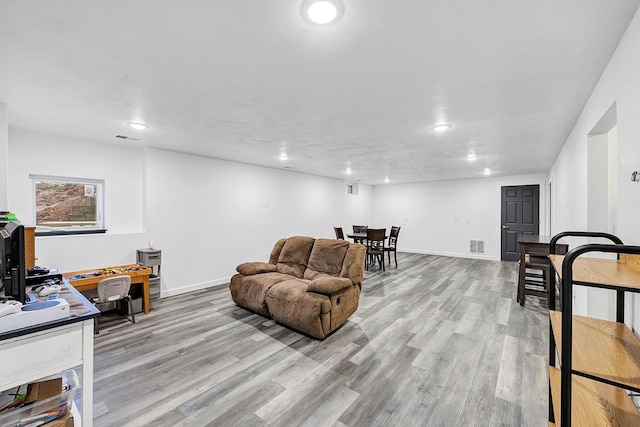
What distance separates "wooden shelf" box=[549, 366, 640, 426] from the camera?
990mm

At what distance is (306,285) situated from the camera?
3.31 m

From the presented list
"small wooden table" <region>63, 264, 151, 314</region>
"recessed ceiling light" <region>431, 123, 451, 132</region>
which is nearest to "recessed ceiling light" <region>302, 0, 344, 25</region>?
"recessed ceiling light" <region>431, 123, 451, 132</region>

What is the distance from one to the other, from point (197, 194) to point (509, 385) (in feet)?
16.0

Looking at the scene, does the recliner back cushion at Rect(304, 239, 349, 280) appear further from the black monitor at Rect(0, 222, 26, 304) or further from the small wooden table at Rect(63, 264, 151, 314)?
the black monitor at Rect(0, 222, 26, 304)

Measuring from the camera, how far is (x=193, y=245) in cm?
482

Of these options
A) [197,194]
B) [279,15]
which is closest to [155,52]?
[279,15]

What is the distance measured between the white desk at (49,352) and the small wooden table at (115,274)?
2.33m

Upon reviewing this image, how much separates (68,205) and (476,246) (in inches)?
355

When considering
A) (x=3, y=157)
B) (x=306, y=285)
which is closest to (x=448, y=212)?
(x=306, y=285)

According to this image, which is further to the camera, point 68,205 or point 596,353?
point 68,205

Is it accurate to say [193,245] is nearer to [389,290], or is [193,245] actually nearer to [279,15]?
[389,290]

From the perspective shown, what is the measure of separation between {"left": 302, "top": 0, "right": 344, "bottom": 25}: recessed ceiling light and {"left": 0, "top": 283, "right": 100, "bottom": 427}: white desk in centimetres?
195

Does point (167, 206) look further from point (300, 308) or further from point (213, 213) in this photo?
point (300, 308)

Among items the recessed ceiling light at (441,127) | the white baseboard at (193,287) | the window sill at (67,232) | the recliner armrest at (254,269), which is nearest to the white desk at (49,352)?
the recliner armrest at (254,269)
